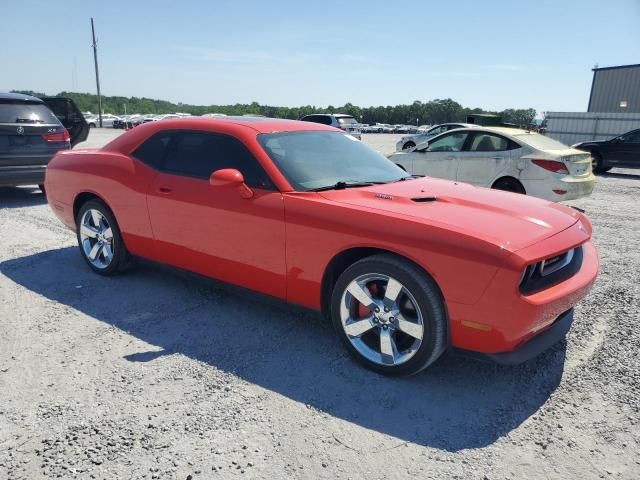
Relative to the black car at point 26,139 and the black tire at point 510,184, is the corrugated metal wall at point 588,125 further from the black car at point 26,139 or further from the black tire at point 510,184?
the black car at point 26,139

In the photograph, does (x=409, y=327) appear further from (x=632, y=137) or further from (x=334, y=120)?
(x=334, y=120)

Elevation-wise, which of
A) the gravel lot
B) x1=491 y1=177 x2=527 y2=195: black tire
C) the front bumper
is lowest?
the gravel lot

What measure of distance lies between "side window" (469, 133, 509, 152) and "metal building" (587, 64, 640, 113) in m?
25.1

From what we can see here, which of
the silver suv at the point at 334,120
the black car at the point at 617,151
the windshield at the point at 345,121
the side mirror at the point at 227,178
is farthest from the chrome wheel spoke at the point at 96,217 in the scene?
the windshield at the point at 345,121

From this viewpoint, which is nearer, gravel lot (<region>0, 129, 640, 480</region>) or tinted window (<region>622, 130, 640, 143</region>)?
gravel lot (<region>0, 129, 640, 480</region>)

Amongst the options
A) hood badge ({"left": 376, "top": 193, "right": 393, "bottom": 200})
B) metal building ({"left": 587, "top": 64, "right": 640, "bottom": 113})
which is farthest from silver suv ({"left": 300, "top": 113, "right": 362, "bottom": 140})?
hood badge ({"left": 376, "top": 193, "right": 393, "bottom": 200})

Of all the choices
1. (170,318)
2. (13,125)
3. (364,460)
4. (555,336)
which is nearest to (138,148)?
(170,318)

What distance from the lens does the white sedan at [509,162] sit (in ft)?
25.2

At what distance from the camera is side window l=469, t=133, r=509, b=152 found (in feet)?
27.0

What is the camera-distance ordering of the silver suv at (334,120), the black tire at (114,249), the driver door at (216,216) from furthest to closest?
the silver suv at (334,120) → the black tire at (114,249) → the driver door at (216,216)

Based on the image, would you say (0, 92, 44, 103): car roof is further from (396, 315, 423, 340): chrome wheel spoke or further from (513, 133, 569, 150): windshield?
(513, 133, 569, 150): windshield

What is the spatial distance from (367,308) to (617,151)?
46.5 ft

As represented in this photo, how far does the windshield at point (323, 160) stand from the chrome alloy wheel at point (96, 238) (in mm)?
1985

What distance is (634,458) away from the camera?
2.31m
